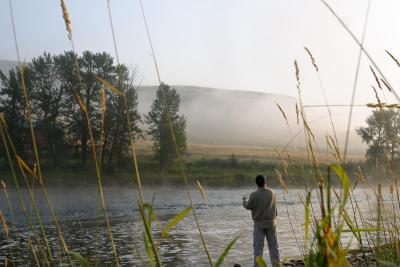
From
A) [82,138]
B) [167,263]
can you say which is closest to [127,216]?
[167,263]

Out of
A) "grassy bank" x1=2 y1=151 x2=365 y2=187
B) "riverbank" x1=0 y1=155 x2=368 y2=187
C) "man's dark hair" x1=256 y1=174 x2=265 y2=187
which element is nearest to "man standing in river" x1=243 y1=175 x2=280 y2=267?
"man's dark hair" x1=256 y1=174 x2=265 y2=187

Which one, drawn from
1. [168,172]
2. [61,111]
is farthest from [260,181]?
[168,172]

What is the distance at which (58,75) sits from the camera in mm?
61875

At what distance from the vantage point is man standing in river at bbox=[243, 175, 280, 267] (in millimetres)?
9102

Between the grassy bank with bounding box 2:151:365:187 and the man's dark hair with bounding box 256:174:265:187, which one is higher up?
the man's dark hair with bounding box 256:174:265:187

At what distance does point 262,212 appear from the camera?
923cm

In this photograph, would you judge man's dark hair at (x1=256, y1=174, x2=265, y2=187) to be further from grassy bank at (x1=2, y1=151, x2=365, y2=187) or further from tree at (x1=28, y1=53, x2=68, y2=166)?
tree at (x1=28, y1=53, x2=68, y2=166)

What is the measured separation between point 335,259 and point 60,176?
192ft

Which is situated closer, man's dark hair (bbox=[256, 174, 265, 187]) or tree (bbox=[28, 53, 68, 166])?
man's dark hair (bbox=[256, 174, 265, 187])

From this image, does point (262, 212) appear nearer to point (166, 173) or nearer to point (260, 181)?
point (260, 181)

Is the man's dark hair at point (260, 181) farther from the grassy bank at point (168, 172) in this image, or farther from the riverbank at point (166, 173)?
the grassy bank at point (168, 172)

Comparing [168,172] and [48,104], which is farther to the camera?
[168,172]

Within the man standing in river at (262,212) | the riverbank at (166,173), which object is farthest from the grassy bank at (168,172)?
the man standing in river at (262,212)

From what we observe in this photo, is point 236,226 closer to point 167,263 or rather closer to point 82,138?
point 167,263
